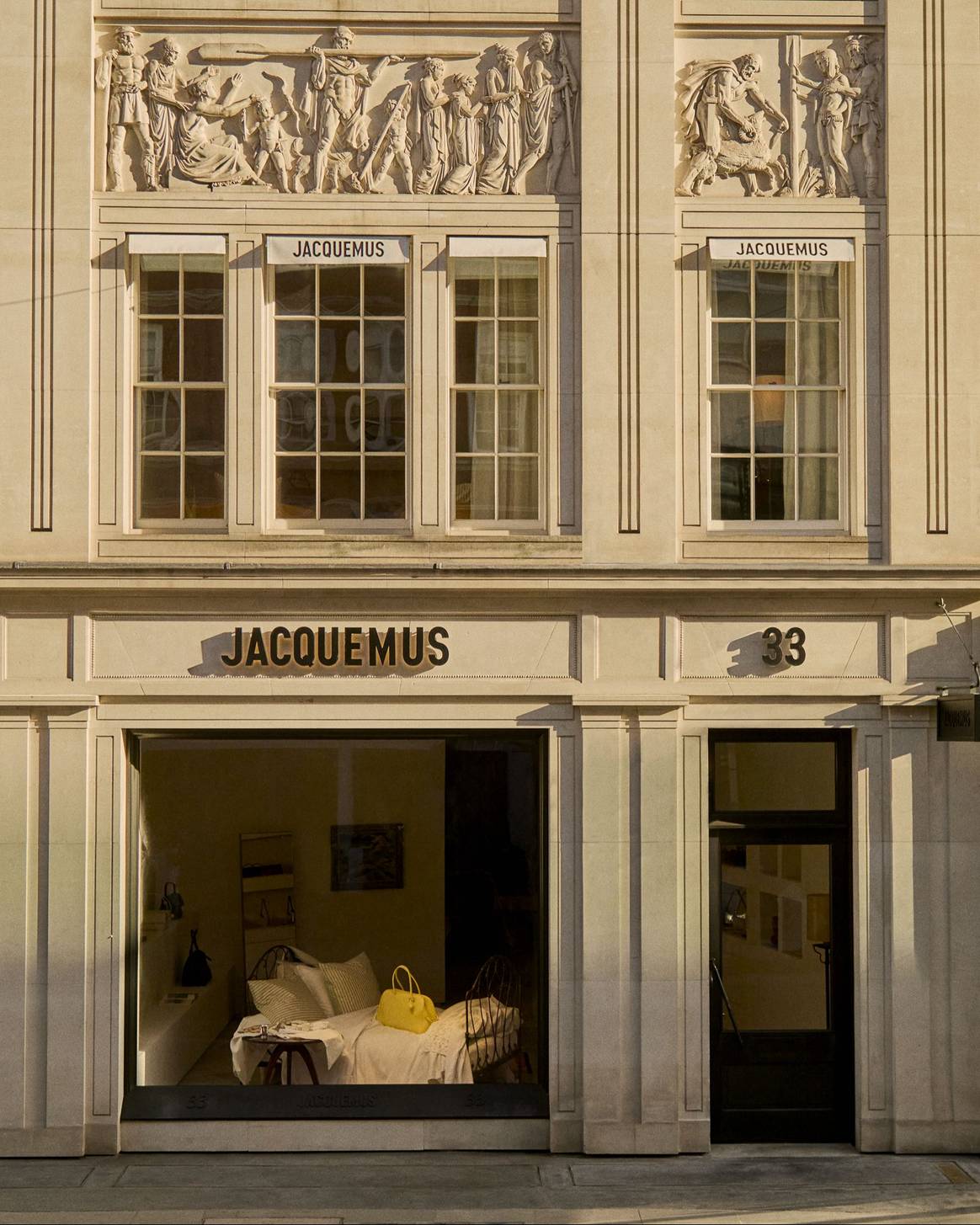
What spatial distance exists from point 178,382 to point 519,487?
2.93 m

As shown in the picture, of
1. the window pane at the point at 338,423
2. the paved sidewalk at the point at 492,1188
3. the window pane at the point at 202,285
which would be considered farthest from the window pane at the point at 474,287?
the paved sidewalk at the point at 492,1188

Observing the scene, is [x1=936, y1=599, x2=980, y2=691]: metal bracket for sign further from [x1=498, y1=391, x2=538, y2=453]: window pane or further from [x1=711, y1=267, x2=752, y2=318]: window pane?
[x1=498, y1=391, x2=538, y2=453]: window pane

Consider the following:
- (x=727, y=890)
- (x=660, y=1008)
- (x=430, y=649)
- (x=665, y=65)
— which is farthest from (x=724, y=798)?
(x=665, y=65)

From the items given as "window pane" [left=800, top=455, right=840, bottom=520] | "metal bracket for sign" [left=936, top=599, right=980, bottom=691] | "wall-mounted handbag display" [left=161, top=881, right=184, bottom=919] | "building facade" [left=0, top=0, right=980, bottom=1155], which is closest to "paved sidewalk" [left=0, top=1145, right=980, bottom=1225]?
"building facade" [left=0, top=0, right=980, bottom=1155]

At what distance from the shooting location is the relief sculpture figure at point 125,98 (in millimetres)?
11547

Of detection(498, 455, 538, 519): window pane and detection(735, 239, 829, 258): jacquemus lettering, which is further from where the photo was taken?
detection(498, 455, 538, 519): window pane

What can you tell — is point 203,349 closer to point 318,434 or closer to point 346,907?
point 318,434

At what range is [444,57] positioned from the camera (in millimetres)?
11633

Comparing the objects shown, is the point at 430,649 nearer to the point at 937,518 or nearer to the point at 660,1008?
the point at 660,1008

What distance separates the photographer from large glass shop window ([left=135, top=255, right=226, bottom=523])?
1162cm

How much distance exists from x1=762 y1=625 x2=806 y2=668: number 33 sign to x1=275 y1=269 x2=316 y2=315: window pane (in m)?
4.60

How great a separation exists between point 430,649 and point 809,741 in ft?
10.6

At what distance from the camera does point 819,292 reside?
11797 mm

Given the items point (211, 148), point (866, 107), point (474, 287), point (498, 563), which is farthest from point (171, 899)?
point (866, 107)
